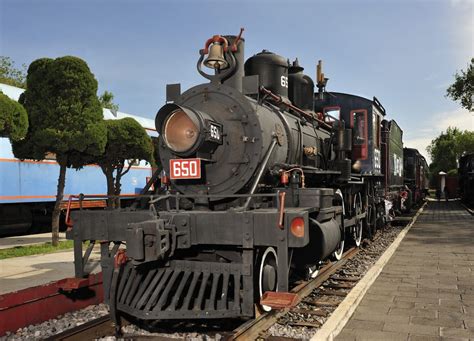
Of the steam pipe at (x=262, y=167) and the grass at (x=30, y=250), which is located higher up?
the steam pipe at (x=262, y=167)

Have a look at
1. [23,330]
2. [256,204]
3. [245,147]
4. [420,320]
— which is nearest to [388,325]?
[420,320]

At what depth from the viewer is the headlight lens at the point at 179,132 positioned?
16.8 ft

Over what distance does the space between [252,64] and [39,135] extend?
610cm

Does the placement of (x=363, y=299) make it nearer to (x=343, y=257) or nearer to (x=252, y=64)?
(x=343, y=257)

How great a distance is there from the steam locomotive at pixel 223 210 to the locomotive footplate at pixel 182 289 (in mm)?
11

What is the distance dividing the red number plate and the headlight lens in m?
0.14

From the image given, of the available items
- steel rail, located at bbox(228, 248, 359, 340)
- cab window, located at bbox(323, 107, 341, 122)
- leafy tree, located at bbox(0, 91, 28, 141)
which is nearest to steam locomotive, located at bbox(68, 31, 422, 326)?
steel rail, located at bbox(228, 248, 359, 340)

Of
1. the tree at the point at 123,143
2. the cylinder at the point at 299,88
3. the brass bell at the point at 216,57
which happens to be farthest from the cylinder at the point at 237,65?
the tree at the point at 123,143

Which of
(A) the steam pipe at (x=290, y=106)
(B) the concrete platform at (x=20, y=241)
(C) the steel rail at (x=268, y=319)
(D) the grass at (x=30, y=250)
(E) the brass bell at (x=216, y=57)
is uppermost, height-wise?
(E) the brass bell at (x=216, y=57)

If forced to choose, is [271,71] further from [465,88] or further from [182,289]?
[465,88]

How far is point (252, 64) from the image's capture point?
7.10 meters

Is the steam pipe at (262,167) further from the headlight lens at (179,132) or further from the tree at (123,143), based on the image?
the tree at (123,143)

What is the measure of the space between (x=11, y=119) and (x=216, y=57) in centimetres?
479

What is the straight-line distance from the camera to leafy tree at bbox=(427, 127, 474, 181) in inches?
2864
